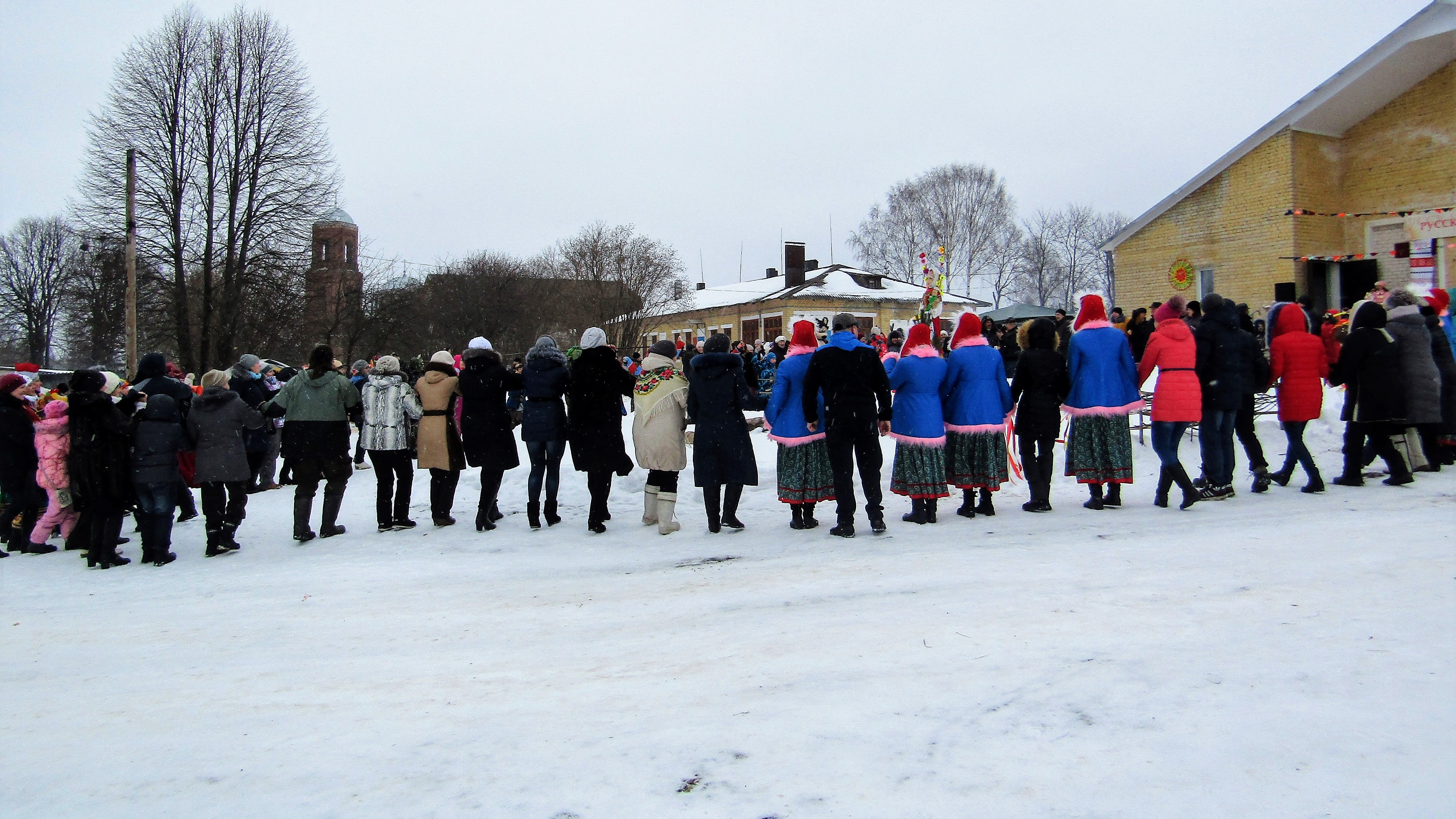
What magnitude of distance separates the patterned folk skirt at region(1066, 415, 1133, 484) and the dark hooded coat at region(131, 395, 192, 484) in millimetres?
7819

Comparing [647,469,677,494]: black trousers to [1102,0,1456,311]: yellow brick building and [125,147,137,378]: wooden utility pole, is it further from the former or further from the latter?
[125,147,137,378]: wooden utility pole

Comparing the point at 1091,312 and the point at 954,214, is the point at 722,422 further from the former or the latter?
the point at 954,214

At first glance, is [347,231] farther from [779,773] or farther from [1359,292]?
[779,773]

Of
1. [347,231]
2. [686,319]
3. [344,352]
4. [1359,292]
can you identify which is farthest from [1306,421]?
[347,231]

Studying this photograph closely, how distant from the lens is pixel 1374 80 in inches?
626

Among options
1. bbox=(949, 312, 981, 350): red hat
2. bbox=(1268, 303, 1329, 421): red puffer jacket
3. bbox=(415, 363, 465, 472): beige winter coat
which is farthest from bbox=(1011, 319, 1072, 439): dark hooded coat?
bbox=(415, 363, 465, 472): beige winter coat

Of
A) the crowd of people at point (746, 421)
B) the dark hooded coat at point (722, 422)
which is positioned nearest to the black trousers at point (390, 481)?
the crowd of people at point (746, 421)

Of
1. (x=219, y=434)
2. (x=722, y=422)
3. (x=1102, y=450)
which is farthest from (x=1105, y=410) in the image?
(x=219, y=434)

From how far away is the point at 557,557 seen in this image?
22.0ft

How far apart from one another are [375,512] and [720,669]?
639cm

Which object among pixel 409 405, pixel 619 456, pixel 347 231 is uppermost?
pixel 347 231

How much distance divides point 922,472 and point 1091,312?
7.07ft

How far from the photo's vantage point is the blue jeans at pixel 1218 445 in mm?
7379

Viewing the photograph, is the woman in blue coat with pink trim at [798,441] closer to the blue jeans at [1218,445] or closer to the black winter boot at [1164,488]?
the black winter boot at [1164,488]
